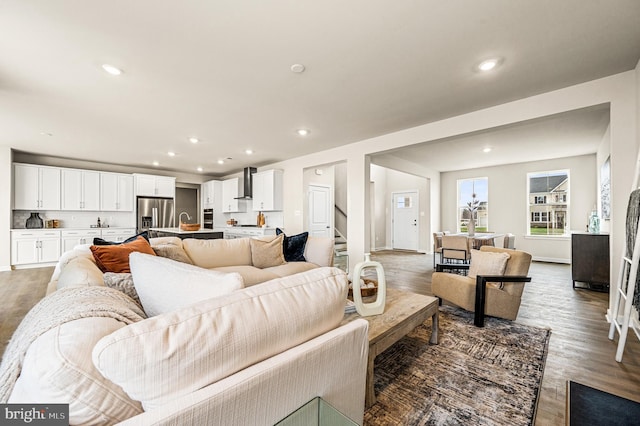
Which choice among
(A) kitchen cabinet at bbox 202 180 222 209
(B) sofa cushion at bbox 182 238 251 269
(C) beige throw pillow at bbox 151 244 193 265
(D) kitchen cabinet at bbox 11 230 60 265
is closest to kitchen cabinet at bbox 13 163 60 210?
(D) kitchen cabinet at bbox 11 230 60 265

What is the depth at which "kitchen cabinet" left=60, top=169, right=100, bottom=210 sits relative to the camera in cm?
630

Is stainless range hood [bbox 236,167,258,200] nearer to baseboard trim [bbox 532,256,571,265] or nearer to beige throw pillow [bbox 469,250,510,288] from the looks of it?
beige throw pillow [bbox 469,250,510,288]

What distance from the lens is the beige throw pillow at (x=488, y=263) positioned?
2.89 m

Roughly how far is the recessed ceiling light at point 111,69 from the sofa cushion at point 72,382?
282cm

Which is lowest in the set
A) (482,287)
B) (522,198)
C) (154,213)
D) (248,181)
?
(482,287)

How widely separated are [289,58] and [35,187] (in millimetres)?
6875

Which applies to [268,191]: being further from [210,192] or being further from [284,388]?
[284,388]

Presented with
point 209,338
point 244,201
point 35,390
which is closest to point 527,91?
point 209,338

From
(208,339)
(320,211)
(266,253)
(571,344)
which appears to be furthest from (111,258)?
(320,211)

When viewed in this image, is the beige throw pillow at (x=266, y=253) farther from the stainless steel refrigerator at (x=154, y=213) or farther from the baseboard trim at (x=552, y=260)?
the baseboard trim at (x=552, y=260)

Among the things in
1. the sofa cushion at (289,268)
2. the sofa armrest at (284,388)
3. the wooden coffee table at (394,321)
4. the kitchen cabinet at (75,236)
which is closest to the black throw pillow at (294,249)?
the sofa cushion at (289,268)

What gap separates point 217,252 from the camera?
3.32 meters

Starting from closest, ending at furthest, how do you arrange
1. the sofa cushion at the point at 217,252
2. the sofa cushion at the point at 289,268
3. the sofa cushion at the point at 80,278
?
the sofa cushion at the point at 80,278
the sofa cushion at the point at 217,252
the sofa cushion at the point at 289,268

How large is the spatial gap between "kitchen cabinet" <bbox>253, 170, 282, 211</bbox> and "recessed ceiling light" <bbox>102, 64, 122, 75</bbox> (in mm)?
4196
